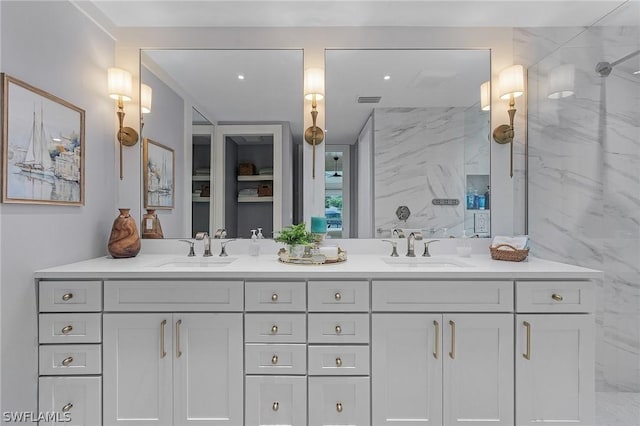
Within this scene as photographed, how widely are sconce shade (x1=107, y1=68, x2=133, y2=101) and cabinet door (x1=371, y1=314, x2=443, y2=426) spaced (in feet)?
6.60

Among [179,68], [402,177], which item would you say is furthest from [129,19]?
[402,177]

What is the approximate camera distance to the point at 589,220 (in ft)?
7.03

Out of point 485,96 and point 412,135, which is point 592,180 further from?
point 412,135

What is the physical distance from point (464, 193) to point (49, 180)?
2343mm

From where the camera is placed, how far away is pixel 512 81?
6.88 ft

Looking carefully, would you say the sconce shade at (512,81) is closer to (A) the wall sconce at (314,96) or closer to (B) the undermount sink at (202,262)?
(A) the wall sconce at (314,96)

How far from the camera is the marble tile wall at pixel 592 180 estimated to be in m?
2.08

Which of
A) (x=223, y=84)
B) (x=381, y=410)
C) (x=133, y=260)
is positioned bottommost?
(x=381, y=410)

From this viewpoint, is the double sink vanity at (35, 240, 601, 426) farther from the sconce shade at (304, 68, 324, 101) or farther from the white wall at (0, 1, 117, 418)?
the sconce shade at (304, 68, 324, 101)

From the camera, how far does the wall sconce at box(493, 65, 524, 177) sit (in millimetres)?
2090

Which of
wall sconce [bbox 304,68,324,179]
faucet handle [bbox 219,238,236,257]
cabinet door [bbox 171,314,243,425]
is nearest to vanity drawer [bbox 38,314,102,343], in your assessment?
cabinet door [bbox 171,314,243,425]

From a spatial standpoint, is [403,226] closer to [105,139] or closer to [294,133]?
[294,133]

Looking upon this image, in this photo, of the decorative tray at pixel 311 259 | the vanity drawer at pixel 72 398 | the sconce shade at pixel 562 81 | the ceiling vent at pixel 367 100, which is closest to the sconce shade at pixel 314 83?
the ceiling vent at pixel 367 100

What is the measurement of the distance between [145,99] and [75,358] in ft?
5.18
